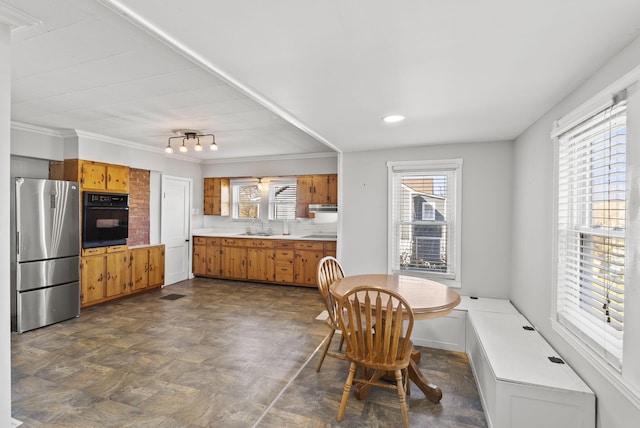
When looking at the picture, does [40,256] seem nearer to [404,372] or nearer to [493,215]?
[404,372]

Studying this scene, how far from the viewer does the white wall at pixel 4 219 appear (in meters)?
1.52

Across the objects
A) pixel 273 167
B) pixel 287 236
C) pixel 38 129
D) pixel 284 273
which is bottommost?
pixel 284 273

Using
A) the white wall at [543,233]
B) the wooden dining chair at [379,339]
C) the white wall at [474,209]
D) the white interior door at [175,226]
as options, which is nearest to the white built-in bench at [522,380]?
the white wall at [543,233]

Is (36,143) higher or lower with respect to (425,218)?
higher

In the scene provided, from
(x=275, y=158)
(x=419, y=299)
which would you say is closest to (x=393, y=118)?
(x=419, y=299)

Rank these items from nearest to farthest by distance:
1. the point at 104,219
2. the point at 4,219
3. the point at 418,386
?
the point at 4,219 → the point at 418,386 → the point at 104,219

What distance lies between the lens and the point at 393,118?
270 cm

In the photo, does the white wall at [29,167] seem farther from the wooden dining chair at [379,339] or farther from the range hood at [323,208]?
the wooden dining chair at [379,339]

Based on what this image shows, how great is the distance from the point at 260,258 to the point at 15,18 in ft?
15.4

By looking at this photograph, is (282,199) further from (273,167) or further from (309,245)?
(309,245)

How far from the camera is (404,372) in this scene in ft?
8.31

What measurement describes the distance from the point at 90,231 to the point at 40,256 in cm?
72

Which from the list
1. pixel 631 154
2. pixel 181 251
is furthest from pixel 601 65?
pixel 181 251

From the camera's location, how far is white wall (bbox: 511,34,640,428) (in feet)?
5.08
